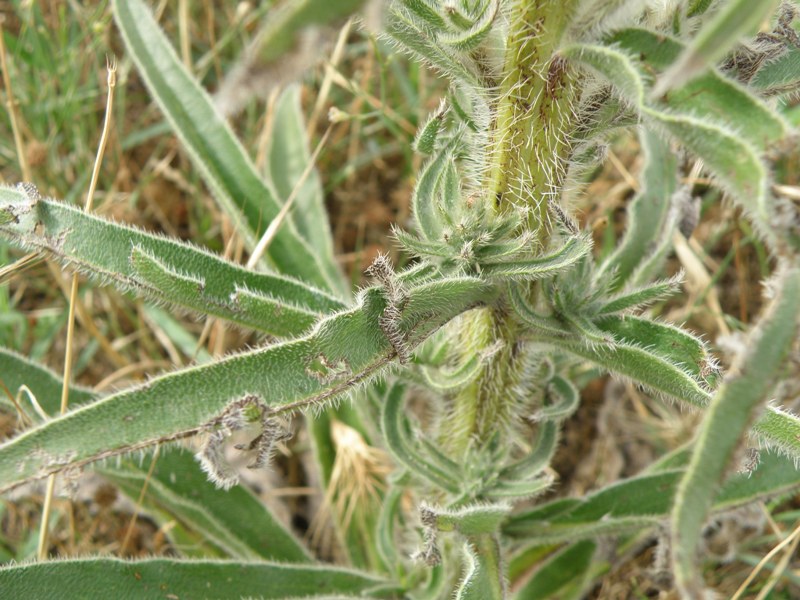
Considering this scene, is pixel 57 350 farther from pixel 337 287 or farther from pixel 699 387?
pixel 699 387

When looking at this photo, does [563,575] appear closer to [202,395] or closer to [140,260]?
[202,395]

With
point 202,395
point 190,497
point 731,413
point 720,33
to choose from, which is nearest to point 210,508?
point 190,497

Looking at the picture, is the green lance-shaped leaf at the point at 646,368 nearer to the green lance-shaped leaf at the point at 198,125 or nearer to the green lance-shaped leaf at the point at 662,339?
the green lance-shaped leaf at the point at 662,339

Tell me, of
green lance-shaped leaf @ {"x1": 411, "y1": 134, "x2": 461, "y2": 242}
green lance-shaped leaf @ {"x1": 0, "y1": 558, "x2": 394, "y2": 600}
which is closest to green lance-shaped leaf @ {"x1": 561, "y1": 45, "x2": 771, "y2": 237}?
green lance-shaped leaf @ {"x1": 411, "y1": 134, "x2": 461, "y2": 242}

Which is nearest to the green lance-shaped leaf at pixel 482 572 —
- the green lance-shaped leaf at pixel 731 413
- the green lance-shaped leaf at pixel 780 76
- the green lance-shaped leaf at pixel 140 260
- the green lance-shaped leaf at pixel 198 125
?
the green lance-shaped leaf at pixel 140 260

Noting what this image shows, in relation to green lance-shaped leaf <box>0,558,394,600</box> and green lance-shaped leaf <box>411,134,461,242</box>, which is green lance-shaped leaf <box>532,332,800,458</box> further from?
green lance-shaped leaf <box>0,558,394,600</box>

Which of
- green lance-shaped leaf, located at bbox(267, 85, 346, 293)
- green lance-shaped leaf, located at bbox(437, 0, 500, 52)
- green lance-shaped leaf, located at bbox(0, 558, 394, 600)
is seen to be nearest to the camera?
green lance-shaped leaf, located at bbox(437, 0, 500, 52)
